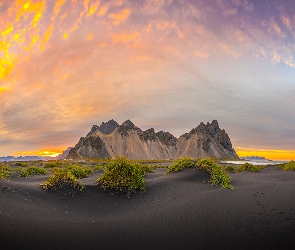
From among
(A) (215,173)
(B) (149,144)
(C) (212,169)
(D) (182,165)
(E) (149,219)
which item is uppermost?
(B) (149,144)

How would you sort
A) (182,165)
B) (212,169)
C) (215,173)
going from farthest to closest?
(182,165), (212,169), (215,173)

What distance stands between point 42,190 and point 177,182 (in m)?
8.30

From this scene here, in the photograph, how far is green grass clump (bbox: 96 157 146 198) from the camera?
12969 mm

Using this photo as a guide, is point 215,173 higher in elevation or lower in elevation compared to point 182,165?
lower

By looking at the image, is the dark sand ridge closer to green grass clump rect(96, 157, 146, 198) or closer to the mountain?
green grass clump rect(96, 157, 146, 198)

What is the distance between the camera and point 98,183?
1350cm

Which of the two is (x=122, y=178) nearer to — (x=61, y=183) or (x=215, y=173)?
(x=61, y=183)

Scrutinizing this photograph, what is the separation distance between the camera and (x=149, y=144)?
17812 centimetres

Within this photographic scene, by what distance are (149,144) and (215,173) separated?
162m

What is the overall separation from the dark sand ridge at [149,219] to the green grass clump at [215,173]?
188cm

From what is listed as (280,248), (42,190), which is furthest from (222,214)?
(42,190)

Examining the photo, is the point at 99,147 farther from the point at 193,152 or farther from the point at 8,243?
the point at 8,243

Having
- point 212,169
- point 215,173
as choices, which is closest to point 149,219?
point 215,173

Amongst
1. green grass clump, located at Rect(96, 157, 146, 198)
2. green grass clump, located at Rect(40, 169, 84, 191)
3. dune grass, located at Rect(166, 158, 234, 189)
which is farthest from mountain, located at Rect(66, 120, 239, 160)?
green grass clump, located at Rect(40, 169, 84, 191)
